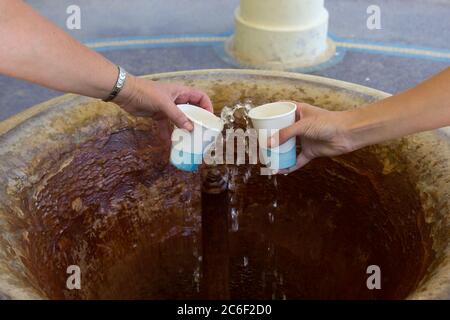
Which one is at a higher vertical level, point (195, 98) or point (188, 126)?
point (195, 98)

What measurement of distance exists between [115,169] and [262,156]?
574 mm

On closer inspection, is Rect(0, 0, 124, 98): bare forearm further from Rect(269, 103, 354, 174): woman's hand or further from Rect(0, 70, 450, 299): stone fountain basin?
Rect(269, 103, 354, 174): woman's hand

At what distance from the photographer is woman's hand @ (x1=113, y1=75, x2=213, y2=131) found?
63.7 inches

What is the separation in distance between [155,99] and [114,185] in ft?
1.54

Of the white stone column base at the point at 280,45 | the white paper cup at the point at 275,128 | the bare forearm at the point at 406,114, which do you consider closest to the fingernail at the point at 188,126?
the white paper cup at the point at 275,128

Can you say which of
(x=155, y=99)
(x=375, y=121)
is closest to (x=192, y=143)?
(x=155, y=99)

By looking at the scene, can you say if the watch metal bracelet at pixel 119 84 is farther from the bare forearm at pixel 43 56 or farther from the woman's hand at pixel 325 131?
the woman's hand at pixel 325 131

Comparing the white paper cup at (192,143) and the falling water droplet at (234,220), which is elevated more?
the white paper cup at (192,143)

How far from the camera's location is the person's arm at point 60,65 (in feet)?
4.23

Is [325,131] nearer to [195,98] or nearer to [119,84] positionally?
[195,98]

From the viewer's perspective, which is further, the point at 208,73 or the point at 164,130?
the point at 208,73

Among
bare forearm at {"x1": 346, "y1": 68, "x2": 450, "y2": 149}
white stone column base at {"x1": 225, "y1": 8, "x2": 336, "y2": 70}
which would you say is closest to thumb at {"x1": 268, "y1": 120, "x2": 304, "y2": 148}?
bare forearm at {"x1": 346, "y1": 68, "x2": 450, "y2": 149}

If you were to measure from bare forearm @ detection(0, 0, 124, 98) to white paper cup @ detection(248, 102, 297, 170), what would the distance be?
0.44 meters

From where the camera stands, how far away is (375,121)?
60.1 inches
